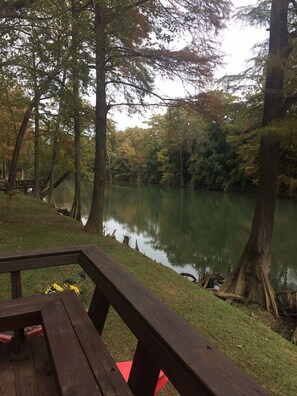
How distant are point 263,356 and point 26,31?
9083mm

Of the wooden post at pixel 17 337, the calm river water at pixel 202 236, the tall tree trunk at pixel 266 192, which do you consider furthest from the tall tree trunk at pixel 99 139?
the wooden post at pixel 17 337

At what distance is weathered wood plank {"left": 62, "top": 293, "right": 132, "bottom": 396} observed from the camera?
4.66ft

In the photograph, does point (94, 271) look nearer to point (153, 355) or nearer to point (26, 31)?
point (153, 355)

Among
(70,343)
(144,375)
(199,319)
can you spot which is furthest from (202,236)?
(144,375)

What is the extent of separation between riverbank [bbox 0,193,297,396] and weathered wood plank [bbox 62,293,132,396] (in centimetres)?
176

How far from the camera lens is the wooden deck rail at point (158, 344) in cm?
103

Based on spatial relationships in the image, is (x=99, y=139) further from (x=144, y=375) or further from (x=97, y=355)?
(x=144, y=375)

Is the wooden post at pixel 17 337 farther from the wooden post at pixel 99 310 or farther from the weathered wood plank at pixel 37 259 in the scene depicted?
the wooden post at pixel 99 310

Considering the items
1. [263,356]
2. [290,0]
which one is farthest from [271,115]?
[263,356]

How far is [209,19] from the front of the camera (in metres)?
9.58

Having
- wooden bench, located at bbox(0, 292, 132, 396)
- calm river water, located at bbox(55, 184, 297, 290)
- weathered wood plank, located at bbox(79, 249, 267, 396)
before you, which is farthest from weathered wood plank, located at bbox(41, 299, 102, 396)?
calm river water, located at bbox(55, 184, 297, 290)

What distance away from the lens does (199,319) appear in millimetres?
4898

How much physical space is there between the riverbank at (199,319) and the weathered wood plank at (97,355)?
176 cm

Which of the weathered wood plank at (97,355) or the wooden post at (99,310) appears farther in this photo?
the wooden post at (99,310)
